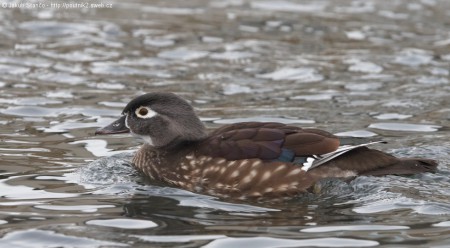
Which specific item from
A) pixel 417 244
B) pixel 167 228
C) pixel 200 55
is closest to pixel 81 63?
pixel 200 55

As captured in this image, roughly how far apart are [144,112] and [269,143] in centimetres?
150

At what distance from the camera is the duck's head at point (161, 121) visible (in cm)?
1027

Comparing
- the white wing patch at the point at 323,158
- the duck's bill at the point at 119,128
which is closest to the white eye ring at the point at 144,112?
the duck's bill at the point at 119,128

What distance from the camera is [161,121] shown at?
10.4 metres

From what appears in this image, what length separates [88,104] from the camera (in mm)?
13969

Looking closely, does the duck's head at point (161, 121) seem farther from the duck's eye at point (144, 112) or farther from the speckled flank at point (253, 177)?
the speckled flank at point (253, 177)

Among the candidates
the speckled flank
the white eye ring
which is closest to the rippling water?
the speckled flank

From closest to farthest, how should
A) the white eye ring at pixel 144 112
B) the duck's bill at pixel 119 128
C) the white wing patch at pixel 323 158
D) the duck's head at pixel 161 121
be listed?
1. the white wing patch at pixel 323 158
2. the duck's head at pixel 161 121
3. the white eye ring at pixel 144 112
4. the duck's bill at pixel 119 128

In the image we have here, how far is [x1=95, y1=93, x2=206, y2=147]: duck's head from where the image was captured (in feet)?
33.7

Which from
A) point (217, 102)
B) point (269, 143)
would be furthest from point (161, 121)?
point (217, 102)

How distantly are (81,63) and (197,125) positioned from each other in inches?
261

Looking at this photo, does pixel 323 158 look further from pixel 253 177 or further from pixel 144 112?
pixel 144 112

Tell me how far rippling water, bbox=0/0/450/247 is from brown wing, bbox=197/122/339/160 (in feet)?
1.23

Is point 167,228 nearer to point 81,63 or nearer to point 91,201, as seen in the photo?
point 91,201
